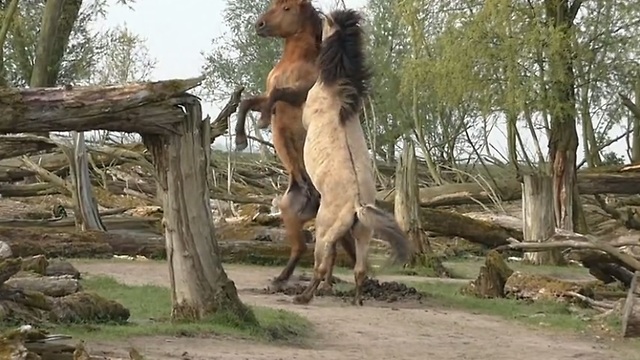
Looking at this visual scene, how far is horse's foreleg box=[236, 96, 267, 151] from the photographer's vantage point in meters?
10.9

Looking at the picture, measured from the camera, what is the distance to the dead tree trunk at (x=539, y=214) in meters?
17.5

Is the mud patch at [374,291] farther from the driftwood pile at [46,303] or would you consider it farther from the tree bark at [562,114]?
the tree bark at [562,114]

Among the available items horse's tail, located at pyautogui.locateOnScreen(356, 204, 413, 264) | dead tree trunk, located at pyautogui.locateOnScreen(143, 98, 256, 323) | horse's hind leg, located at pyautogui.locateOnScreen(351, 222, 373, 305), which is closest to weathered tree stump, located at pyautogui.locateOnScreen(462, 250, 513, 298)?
horse's hind leg, located at pyautogui.locateOnScreen(351, 222, 373, 305)

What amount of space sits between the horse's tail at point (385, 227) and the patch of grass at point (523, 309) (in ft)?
4.05

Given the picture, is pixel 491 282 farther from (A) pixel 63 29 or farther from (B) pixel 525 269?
(A) pixel 63 29

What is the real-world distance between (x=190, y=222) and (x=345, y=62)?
9.96 feet

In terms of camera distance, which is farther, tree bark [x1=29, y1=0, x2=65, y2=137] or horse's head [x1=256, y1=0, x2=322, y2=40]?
tree bark [x1=29, y1=0, x2=65, y2=137]

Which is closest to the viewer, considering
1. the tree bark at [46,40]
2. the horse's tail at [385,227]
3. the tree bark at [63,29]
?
the horse's tail at [385,227]

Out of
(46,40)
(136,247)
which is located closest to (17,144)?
(136,247)

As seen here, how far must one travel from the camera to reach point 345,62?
10672mm

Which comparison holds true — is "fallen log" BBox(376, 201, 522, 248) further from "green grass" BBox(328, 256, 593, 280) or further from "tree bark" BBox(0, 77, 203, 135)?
"tree bark" BBox(0, 77, 203, 135)

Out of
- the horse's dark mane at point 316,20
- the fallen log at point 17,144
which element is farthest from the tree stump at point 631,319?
the fallen log at point 17,144

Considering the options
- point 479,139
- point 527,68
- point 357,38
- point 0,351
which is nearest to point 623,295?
point 357,38

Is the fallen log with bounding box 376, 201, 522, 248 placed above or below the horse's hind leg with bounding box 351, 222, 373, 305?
above
